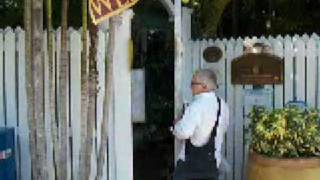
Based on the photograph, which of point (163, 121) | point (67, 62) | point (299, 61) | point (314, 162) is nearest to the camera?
point (314, 162)

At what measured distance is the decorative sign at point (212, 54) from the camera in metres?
8.64

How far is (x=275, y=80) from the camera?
8320 mm

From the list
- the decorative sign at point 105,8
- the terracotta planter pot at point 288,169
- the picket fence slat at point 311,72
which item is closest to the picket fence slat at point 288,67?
the picket fence slat at point 311,72

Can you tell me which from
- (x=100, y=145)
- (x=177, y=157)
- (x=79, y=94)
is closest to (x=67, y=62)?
(x=79, y=94)

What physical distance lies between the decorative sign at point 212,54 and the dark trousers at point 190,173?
228cm

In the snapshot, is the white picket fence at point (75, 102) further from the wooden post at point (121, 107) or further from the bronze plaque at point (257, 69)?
the bronze plaque at point (257, 69)

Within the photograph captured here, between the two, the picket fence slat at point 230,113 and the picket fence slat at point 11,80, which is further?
the picket fence slat at point 230,113

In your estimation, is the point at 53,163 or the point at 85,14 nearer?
the point at 85,14

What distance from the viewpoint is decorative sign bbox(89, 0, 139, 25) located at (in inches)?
262

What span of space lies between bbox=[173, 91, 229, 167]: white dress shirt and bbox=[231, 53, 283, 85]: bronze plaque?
1850 millimetres

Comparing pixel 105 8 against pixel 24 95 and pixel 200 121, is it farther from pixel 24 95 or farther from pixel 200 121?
pixel 24 95

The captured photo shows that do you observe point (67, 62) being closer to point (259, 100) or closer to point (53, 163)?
point (53, 163)

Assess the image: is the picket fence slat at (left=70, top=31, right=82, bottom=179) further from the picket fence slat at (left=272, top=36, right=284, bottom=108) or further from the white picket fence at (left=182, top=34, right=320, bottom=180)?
the picket fence slat at (left=272, top=36, right=284, bottom=108)

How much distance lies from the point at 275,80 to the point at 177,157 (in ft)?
6.48
